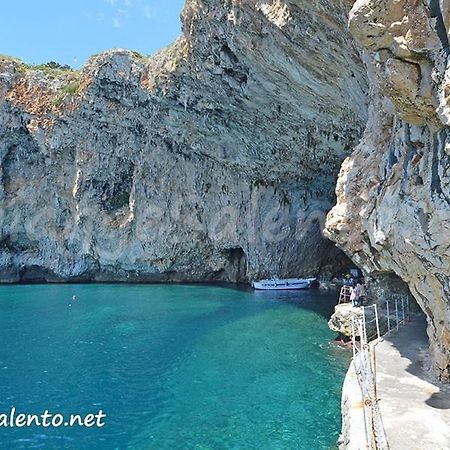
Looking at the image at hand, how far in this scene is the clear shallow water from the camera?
34.6 ft

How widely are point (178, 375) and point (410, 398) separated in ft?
27.7

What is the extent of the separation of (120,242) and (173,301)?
1495 cm

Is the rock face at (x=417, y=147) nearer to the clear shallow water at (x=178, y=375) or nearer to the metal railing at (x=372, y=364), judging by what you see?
the metal railing at (x=372, y=364)

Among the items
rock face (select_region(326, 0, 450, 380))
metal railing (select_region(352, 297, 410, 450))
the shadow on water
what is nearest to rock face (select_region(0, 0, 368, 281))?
the shadow on water

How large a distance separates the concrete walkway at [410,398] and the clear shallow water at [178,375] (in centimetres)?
202

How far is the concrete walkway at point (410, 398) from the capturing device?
22.7 feet

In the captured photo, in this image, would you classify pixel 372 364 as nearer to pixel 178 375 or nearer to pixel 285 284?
pixel 178 375


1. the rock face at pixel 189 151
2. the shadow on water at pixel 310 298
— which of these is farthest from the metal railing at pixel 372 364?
the rock face at pixel 189 151

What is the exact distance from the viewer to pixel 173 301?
100ft

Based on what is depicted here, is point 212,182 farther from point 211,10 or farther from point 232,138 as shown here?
point 211,10

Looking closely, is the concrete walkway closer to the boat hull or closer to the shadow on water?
the shadow on water

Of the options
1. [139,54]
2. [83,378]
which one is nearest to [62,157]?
[139,54]

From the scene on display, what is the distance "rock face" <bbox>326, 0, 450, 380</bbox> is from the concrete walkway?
2.18 feet

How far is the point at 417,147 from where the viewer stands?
32.7 ft
